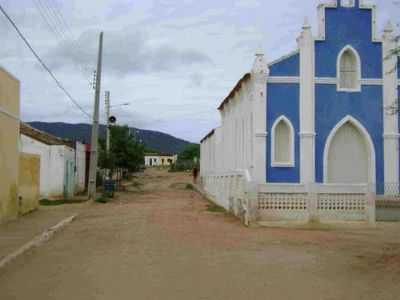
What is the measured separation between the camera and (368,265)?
1188cm

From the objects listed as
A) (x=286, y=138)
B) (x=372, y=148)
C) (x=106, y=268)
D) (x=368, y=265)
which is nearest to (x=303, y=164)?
(x=286, y=138)

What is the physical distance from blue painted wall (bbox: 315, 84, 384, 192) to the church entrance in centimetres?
33

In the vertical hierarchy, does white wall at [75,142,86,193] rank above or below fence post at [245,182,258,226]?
above

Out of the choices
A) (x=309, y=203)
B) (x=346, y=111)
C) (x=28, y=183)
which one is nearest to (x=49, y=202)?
(x=28, y=183)

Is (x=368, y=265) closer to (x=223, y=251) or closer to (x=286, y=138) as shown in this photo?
(x=223, y=251)

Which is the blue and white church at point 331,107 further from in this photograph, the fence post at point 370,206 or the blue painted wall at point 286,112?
the fence post at point 370,206

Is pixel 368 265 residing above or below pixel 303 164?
below

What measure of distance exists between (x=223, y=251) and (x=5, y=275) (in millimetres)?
4856

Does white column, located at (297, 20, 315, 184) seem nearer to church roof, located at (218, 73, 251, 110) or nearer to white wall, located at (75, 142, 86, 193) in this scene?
church roof, located at (218, 73, 251, 110)

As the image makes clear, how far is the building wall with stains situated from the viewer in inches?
939

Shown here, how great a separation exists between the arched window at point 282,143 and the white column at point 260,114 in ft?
1.47

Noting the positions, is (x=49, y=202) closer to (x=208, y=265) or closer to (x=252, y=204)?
(x=252, y=204)

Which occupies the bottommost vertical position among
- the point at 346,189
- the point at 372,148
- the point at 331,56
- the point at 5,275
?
the point at 5,275

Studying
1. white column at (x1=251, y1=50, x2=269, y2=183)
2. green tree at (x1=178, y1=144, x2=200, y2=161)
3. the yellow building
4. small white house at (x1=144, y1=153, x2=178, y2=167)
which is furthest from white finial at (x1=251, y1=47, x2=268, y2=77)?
small white house at (x1=144, y1=153, x2=178, y2=167)
